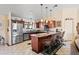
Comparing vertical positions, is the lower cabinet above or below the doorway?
below

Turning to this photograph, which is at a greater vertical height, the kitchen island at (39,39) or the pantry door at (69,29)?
the pantry door at (69,29)

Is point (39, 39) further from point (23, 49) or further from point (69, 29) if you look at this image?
point (69, 29)

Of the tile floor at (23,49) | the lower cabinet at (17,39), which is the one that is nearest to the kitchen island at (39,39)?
the tile floor at (23,49)

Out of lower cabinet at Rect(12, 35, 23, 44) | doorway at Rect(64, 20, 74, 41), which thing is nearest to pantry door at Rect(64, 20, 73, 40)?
doorway at Rect(64, 20, 74, 41)

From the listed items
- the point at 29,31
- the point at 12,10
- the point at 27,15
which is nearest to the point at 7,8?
the point at 12,10

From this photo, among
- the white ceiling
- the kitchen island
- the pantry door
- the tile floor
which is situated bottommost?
the tile floor

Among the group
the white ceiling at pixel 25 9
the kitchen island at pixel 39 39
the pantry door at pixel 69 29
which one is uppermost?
the white ceiling at pixel 25 9

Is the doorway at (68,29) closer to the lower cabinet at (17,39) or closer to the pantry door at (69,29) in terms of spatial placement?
the pantry door at (69,29)

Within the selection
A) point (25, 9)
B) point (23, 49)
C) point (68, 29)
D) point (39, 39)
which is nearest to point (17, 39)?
point (23, 49)

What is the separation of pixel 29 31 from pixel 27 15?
9.9 inches

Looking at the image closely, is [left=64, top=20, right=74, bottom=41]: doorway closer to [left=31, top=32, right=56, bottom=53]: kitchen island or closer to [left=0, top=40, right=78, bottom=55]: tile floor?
[left=0, top=40, right=78, bottom=55]: tile floor

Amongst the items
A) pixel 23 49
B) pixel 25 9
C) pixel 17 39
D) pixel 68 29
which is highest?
pixel 25 9

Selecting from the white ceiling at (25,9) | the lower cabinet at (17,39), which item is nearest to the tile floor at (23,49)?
the lower cabinet at (17,39)
